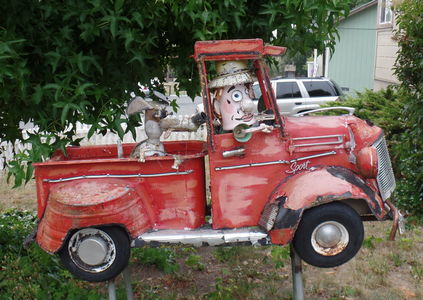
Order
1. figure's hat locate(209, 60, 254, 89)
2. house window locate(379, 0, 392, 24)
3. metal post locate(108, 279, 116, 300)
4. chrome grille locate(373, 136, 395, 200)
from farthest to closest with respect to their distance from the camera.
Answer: house window locate(379, 0, 392, 24)
metal post locate(108, 279, 116, 300)
chrome grille locate(373, 136, 395, 200)
figure's hat locate(209, 60, 254, 89)

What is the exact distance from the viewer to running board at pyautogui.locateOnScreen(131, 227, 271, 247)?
3010 millimetres

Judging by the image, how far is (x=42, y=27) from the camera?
332 centimetres

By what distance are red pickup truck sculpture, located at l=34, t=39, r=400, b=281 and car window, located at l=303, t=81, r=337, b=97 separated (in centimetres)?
1085

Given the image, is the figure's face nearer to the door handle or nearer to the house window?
the door handle

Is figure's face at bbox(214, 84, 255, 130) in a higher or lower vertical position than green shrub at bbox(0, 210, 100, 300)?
higher

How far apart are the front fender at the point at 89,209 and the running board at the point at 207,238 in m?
0.08

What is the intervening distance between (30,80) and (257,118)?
166 cm

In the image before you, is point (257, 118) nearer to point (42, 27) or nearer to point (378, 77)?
point (42, 27)

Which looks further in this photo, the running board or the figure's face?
the figure's face

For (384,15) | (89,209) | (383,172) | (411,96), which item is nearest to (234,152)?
(89,209)

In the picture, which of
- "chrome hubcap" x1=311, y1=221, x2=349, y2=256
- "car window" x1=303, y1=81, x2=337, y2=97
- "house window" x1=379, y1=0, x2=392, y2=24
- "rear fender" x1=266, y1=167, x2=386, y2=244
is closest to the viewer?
"rear fender" x1=266, y1=167, x2=386, y2=244

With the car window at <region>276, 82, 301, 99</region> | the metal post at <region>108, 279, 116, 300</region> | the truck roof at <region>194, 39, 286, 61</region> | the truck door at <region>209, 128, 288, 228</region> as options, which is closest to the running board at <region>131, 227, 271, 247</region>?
the truck door at <region>209, 128, 288, 228</region>

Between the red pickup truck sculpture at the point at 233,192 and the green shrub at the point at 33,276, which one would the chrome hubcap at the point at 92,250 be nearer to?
the red pickup truck sculpture at the point at 233,192

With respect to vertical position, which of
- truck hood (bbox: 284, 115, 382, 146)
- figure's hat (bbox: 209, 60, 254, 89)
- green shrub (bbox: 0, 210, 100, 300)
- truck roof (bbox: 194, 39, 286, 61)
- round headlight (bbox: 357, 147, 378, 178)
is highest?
truck roof (bbox: 194, 39, 286, 61)
